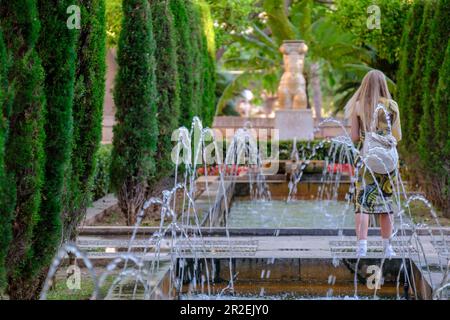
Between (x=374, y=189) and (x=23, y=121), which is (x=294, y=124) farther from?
(x=23, y=121)

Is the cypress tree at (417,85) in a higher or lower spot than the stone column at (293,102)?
higher

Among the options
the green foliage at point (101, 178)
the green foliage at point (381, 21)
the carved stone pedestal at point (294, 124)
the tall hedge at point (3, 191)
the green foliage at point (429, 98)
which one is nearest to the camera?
the tall hedge at point (3, 191)

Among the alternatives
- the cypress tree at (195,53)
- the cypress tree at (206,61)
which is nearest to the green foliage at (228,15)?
the cypress tree at (206,61)

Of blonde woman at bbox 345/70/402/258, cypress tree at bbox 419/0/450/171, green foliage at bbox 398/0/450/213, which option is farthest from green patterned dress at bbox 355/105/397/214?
cypress tree at bbox 419/0/450/171

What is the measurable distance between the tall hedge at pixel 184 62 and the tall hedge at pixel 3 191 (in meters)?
7.88

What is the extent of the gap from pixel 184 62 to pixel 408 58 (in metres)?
3.75

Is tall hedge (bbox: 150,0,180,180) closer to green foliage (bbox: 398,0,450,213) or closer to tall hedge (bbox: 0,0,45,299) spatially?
green foliage (bbox: 398,0,450,213)

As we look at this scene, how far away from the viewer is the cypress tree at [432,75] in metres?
11.4

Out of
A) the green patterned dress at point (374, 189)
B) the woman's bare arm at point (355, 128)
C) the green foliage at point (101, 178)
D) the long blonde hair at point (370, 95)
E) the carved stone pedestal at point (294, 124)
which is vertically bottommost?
the carved stone pedestal at point (294, 124)

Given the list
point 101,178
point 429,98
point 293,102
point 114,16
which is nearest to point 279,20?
point 293,102

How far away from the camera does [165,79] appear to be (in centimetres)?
1142

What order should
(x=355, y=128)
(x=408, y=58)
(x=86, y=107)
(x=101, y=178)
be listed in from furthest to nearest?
(x=408, y=58) → (x=101, y=178) → (x=355, y=128) → (x=86, y=107)

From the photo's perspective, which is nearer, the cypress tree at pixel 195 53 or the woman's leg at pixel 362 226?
the woman's leg at pixel 362 226

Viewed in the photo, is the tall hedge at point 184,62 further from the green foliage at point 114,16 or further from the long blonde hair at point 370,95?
the green foliage at point 114,16
